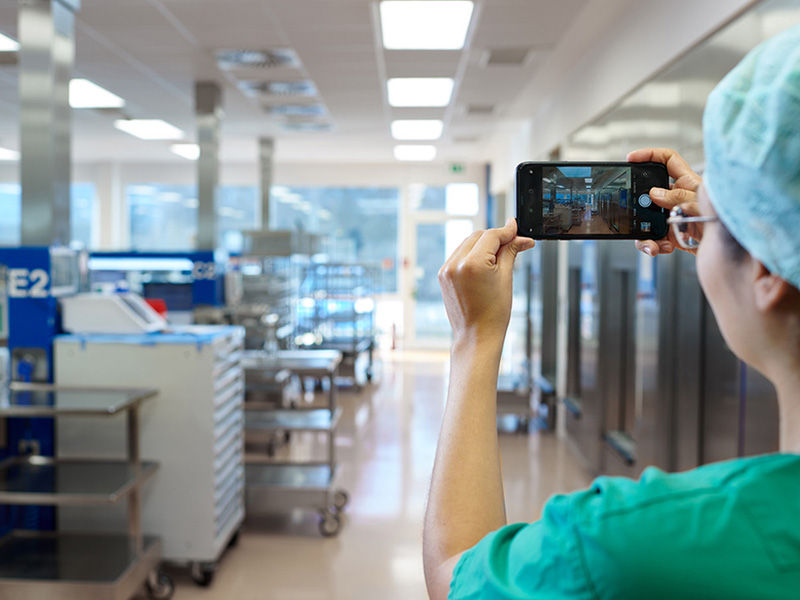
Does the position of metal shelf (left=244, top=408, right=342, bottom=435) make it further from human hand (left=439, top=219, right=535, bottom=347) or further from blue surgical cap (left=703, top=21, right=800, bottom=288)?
blue surgical cap (left=703, top=21, right=800, bottom=288)

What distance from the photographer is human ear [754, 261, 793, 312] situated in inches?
22.8

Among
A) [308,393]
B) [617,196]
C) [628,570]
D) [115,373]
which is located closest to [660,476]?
[628,570]

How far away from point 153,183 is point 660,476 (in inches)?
506

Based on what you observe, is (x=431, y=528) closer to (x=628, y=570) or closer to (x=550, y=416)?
(x=628, y=570)

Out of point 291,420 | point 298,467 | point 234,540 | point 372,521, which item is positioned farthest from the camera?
point 291,420

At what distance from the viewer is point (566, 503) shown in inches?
23.9

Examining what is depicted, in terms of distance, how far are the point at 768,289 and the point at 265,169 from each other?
919 cm

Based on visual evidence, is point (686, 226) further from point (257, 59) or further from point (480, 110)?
point (480, 110)

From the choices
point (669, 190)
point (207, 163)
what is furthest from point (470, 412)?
point (207, 163)

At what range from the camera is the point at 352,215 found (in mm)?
12648

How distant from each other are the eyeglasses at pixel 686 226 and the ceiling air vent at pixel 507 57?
4.60 m

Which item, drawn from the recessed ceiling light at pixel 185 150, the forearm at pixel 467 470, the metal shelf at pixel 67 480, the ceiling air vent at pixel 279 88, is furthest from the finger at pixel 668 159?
the recessed ceiling light at pixel 185 150

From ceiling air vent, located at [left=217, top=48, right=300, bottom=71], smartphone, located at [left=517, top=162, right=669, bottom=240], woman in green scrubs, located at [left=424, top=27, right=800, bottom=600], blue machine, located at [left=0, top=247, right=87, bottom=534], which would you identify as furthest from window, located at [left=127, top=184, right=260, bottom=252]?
woman in green scrubs, located at [left=424, top=27, right=800, bottom=600]

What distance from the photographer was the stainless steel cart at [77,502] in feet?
9.27
